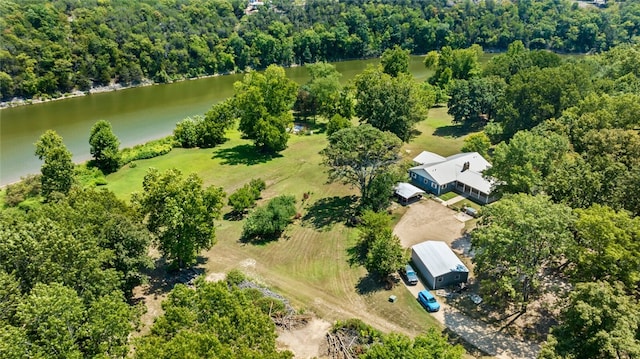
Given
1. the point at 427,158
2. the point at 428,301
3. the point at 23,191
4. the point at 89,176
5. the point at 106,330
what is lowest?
the point at 428,301

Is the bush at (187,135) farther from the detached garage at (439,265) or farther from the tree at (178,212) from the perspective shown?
the detached garage at (439,265)

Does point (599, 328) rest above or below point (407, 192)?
above

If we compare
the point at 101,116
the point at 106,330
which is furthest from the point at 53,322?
the point at 101,116

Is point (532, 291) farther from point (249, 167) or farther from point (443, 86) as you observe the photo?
point (443, 86)

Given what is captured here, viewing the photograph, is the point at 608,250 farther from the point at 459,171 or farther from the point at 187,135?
the point at 187,135

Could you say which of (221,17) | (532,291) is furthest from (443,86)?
(221,17)

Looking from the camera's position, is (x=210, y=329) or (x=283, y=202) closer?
(x=210, y=329)

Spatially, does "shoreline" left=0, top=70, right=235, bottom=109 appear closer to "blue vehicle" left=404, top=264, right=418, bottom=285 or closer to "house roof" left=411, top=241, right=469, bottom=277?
"house roof" left=411, top=241, right=469, bottom=277
